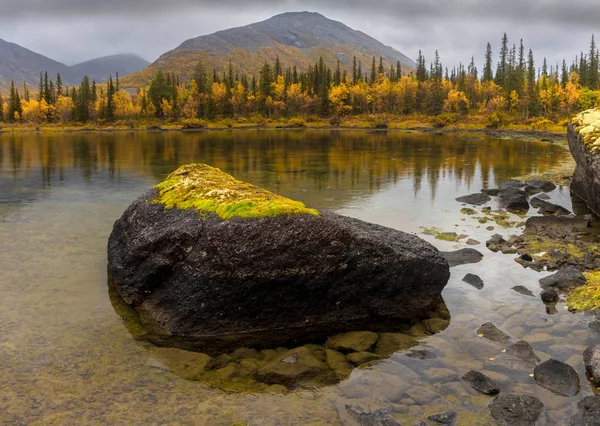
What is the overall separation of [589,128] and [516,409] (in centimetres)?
1845

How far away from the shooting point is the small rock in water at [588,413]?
22.4ft

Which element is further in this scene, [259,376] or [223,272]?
[223,272]

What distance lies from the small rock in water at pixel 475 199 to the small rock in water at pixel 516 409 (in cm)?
1655

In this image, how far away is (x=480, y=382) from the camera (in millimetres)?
7992

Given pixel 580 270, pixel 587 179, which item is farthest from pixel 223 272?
pixel 587 179

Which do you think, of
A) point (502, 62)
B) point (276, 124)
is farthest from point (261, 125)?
point (502, 62)

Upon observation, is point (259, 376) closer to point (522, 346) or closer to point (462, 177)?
point (522, 346)

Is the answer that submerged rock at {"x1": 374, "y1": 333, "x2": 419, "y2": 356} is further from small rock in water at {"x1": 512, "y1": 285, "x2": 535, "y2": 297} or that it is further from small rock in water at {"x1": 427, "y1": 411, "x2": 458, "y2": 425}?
small rock in water at {"x1": 512, "y1": 285, "x2": 535, "y2": 297}

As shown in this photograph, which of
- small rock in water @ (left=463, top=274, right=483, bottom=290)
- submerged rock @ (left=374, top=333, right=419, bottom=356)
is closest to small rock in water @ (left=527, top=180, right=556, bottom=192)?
small rock in water @ (left=463, top=274, right=483, bottom=290)

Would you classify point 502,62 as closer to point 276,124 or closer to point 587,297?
point 276,124

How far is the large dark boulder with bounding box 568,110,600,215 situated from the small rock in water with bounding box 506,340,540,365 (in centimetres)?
1300

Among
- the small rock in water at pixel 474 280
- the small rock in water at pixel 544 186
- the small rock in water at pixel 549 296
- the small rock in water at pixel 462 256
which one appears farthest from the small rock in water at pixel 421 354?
the small rock in water at pixel 544 186

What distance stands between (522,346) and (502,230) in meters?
9.50

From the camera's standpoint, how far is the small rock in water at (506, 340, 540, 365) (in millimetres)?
8766
